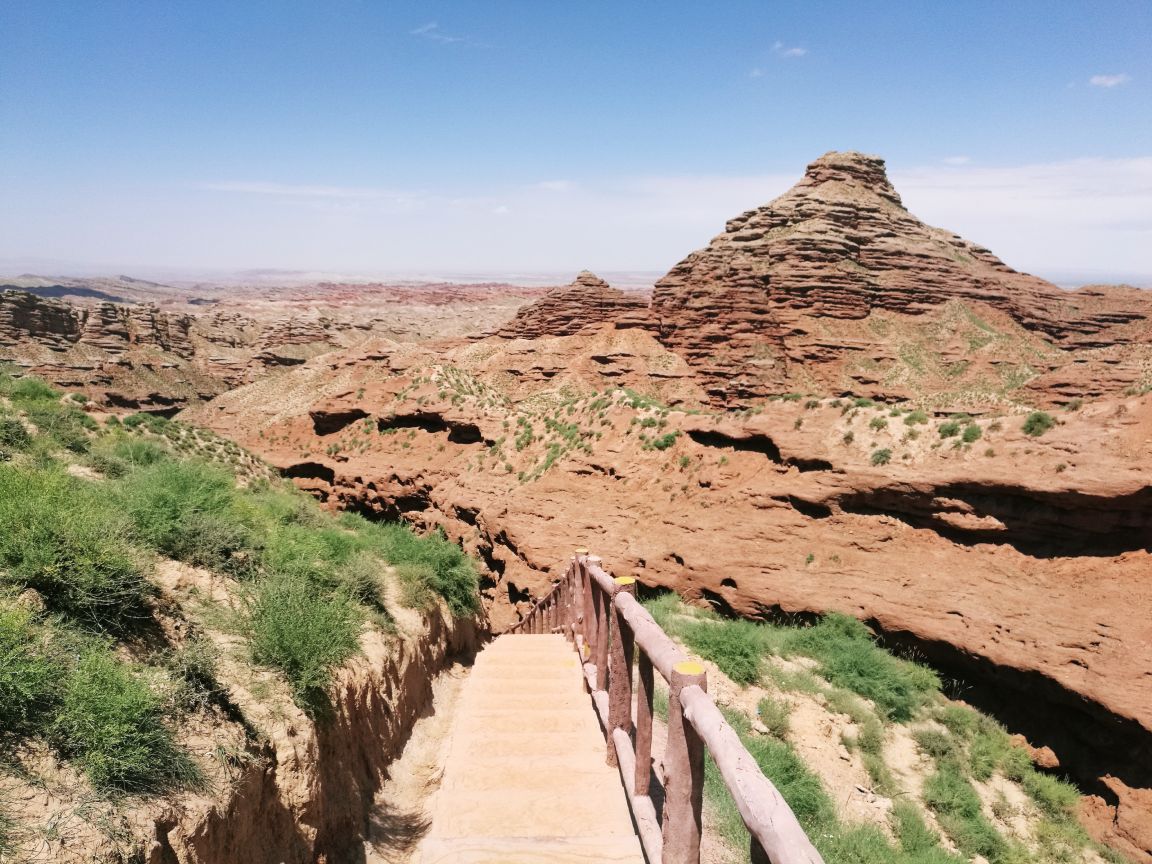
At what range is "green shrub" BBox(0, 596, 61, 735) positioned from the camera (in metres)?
3.19

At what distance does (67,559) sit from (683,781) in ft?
15.3

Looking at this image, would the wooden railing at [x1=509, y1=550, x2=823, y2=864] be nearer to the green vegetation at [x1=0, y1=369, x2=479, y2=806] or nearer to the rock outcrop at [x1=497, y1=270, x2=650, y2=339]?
the green vegetation at [x1=0, y1=369, x2=479, y2=806]

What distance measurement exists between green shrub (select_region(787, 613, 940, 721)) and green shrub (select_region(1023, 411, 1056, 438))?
5197 mm

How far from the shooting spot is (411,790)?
256 inches

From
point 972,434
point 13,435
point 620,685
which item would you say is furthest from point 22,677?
point 972,434

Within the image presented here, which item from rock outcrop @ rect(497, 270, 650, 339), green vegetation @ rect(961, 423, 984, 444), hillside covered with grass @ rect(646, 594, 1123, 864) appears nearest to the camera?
hillside covered with grass @ rect(646, 594, 1123, 864)

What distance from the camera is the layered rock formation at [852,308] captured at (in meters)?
43.8

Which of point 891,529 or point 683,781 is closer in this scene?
point 683,781

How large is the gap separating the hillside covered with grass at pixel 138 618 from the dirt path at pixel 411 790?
1357mm

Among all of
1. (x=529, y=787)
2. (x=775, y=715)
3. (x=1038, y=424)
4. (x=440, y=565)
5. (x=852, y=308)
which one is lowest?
(x=775, y=715)

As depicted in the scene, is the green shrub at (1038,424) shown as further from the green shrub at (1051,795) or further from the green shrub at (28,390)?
the green shrub at (28,390)

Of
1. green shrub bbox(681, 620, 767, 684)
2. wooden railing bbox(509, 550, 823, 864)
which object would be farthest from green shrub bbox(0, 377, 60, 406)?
wooden railing bbox(509, 550, 823, 864)

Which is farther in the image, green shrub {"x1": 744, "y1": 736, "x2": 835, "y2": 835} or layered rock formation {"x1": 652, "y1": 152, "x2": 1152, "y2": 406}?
layered rock formation {"x1": 652, "y1": 152, "x2": 1152, "y2": 406}

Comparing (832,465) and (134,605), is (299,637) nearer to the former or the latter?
(134,605)
